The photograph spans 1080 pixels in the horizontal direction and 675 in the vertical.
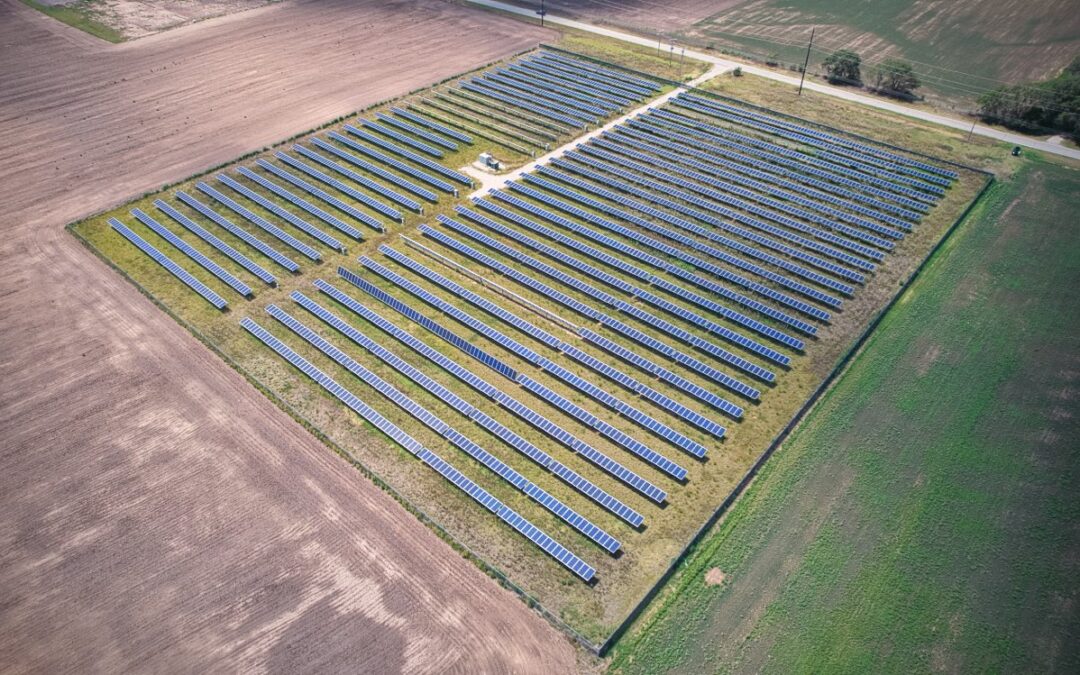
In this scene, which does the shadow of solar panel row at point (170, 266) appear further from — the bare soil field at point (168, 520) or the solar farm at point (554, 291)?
the bare soil field at point (168, 520)

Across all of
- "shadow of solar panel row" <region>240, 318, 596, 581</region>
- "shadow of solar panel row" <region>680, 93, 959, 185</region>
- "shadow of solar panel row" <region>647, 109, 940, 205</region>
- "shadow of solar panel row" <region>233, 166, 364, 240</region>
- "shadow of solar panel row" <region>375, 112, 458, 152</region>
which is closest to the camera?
"shadow of solar panel row" <region>240, 318, 596, 581</region>

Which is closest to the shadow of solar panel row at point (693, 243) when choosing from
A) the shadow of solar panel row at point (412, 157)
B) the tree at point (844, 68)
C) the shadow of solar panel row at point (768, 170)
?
the shadow of solar panel row at point (412, 157)

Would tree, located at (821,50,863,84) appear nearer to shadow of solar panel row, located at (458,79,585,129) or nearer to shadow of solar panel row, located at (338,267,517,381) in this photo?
shadow of solar panel row, located at (458,79,585,129)

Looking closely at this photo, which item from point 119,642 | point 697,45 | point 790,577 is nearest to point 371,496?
point 119,642

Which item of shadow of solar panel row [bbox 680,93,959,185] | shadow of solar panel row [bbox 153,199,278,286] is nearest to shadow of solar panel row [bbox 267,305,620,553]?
shadow of solar panel row [bbox 153,199,278,286]

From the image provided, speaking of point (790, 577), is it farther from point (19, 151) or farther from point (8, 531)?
point (19, 151)

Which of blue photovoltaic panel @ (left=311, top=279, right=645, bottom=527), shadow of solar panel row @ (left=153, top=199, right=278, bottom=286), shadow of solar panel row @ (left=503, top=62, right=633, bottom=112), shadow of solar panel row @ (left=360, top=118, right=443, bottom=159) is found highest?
shadow of solar panel row @ (left=503, top=62, right=633, bottom=112)

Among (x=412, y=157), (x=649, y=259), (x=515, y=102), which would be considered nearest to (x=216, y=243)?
(x=412, y=157)
